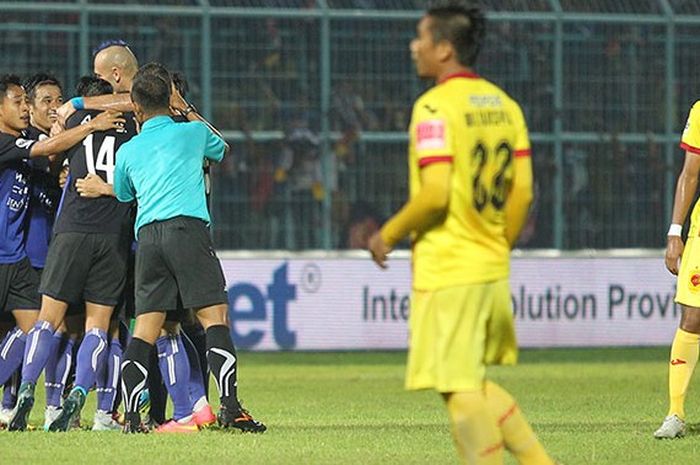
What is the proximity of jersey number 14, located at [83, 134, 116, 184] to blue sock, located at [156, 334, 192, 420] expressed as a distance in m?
1.07

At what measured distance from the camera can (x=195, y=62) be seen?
2200 centimetres

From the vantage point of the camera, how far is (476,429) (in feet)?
26.0

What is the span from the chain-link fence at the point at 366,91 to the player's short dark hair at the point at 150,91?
10041 millimetres

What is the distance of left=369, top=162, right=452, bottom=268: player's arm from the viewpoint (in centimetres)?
789

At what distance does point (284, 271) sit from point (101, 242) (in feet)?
32.5

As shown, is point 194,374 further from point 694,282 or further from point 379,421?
point 694,282

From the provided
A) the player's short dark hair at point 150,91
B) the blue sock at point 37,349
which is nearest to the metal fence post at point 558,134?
the blue sock at point 37,349

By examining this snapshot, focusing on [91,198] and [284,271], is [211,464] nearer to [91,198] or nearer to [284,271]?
[91,198]

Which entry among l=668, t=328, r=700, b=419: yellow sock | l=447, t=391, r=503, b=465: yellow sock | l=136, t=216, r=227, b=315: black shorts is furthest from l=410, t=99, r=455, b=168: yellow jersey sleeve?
l=668, t=328, r=700, b=419: yellow sock

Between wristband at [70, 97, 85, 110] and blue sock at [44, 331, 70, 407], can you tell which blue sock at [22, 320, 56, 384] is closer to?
blue sock at [44, 331, 70, 407]

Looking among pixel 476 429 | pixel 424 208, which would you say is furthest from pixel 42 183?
pixel 476 429

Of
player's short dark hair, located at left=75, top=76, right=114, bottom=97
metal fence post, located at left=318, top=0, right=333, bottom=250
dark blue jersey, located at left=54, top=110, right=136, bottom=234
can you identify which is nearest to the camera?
dark blue jersey, located at left=54, top=110, right=136, bottom=234

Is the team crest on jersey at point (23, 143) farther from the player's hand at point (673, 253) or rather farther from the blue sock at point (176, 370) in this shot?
the player's hand at point (673, 253)

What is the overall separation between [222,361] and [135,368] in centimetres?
51
